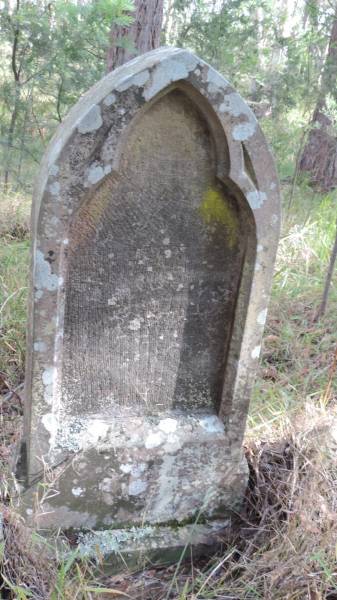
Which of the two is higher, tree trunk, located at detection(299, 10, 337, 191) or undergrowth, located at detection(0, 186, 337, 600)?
tree trunk, located at detection(299, 10, 337, 191)

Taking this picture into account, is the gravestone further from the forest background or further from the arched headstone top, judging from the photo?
the forest background

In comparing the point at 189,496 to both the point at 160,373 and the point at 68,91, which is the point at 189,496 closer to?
the point at 160,373

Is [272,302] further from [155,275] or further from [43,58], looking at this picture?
[43,58]

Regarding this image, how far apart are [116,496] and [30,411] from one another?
0.47 meters

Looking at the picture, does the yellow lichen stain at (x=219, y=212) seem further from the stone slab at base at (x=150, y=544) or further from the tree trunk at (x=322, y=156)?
the tree trunk at (x=322, y=156)

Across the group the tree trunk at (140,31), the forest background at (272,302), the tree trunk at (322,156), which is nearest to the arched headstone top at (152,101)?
the forest background at (272,302)

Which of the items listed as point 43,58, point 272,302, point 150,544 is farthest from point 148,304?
point 43,58

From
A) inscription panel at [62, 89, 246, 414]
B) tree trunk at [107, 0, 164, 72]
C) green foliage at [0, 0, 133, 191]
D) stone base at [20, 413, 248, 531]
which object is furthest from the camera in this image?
green foliage at [0, 0, 133, 191]

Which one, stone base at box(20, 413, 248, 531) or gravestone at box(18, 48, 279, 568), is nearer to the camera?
gravestone at box(18, 48, 279, 568)

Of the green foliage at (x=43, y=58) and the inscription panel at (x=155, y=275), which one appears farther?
the green foliage at (x=43, y=58)

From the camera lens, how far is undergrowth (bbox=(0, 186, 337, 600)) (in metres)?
1.57

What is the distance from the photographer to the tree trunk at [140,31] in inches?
148

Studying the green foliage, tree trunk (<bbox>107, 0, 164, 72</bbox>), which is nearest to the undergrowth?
tree trunk (<bbox>107, 0, 164, 72</bbox>)

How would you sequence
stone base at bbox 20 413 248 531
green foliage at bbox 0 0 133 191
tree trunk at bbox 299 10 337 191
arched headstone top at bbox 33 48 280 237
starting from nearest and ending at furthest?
arched headstone top at bbox 33 48 280 237, stone base at bbox 20 413 248 531, green foliage at bbox 0 0 133 191, tree trunk at bbox 299 10 337 191
